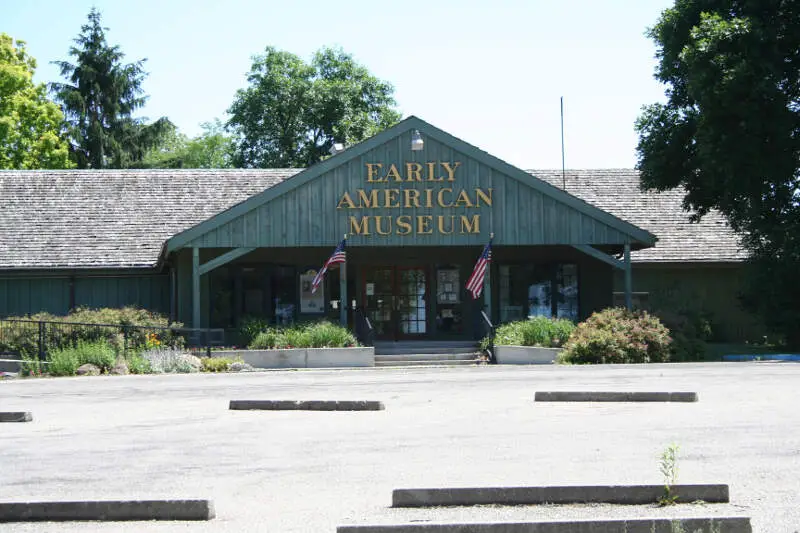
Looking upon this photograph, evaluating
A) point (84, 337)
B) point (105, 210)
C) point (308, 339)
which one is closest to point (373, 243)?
point (308, 339)

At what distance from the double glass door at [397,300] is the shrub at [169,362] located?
7395 millimetres

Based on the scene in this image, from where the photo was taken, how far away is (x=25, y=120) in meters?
46.7

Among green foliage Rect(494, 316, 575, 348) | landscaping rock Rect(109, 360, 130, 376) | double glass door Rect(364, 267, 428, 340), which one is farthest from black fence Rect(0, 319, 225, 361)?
green foliage Rect(494, 316, 575, 348)

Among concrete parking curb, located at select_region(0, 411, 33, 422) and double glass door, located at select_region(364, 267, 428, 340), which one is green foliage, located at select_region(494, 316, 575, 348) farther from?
concrete parking curb, located at select_region(0, 411, 33, 422)

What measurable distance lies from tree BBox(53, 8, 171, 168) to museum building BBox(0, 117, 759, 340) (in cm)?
1832

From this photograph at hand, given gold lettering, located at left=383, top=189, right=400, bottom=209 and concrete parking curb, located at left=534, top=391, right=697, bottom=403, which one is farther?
gold lettering, located at left=383, top=189, right=400, bottom=209

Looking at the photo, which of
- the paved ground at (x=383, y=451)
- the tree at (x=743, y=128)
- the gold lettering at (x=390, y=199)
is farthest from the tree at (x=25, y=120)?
the paved ground at (x=383, y=451)

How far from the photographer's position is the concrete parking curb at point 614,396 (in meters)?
13.7

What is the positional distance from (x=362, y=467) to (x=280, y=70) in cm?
4812

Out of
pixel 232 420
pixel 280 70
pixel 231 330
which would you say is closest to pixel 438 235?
pixel 231 330

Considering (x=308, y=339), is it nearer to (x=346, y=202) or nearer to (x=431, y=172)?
(x=346, y=202)

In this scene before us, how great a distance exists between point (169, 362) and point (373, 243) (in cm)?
635

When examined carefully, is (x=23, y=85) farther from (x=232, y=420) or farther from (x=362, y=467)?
(x=362, y=467)

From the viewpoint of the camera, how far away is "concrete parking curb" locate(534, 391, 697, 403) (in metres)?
13.7
